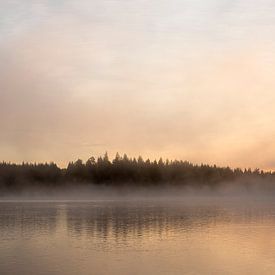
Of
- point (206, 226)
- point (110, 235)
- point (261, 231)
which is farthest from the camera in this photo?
point (206, 226)

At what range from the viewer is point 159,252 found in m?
33.4

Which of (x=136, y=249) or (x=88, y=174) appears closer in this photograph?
(x=136, y=249)

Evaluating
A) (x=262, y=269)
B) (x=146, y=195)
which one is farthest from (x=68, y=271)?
(x=146, y=195)

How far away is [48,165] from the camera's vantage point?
615 ft

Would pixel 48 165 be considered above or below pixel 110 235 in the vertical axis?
above

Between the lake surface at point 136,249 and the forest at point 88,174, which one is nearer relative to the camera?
the lake surface at point 136,249

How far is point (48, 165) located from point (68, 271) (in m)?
164

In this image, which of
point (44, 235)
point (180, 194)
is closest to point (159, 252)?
point (44, 235)

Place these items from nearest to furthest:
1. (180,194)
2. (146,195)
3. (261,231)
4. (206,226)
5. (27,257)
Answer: (27,257) → (261,231) → (206,226) → (146,195) → (180,194)

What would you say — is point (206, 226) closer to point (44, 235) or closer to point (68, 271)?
point (44, 235)

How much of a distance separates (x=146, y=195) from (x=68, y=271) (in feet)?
515

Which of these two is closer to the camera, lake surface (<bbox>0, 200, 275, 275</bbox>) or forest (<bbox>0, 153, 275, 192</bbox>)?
lake surface (<bbox>0, 200, 275, 275</bbox>)

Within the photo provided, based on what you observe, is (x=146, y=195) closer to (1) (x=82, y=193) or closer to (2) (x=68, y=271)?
(1) (x=82, y=193)

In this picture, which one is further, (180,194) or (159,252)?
(180,194)
